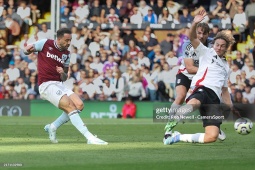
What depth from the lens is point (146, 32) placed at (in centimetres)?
2931

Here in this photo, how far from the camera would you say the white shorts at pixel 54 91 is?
47.5 ft

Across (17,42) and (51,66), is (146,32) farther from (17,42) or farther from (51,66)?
(51,66)

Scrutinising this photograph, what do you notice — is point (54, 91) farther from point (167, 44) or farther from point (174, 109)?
point (167, 44)

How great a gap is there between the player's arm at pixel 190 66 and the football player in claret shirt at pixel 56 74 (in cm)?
208

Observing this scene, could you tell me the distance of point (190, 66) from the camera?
580 inches

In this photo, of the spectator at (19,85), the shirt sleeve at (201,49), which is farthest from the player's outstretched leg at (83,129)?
the spectator at (19,85)

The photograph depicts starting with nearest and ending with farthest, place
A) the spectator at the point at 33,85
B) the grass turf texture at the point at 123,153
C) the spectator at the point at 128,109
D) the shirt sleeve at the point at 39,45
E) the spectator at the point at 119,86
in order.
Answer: the grass turf texture at the point at 123,153 → the shirt sleeve at the point at 39,45 → the spectator at the point at 128,109 → the spectator at the point at 119,86 → the spectator at the point at 33,85

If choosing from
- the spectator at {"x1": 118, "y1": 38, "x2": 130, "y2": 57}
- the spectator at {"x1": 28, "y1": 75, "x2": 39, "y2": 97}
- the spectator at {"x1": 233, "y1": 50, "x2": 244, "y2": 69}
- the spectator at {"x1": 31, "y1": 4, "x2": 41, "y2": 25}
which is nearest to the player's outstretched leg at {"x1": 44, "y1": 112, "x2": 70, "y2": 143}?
the spectator at {"x1": 28, "y1": 75, "x2": 39, "y2": 97}

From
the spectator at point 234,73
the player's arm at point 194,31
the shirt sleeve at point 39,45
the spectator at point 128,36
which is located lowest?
the spectator at point 234,73

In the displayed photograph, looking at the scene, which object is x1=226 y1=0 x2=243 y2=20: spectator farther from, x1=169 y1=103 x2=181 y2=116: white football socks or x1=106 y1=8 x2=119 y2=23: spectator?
x1=169 y1=103 x2=181 y2=116: white football socks

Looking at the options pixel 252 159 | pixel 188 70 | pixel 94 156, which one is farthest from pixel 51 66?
pixel 252 159

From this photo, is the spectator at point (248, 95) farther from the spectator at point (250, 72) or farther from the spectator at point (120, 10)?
the spectator at point (120, 10)

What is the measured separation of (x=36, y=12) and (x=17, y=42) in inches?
56.5

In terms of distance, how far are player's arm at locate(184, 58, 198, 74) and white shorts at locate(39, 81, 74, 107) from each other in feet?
7.15
